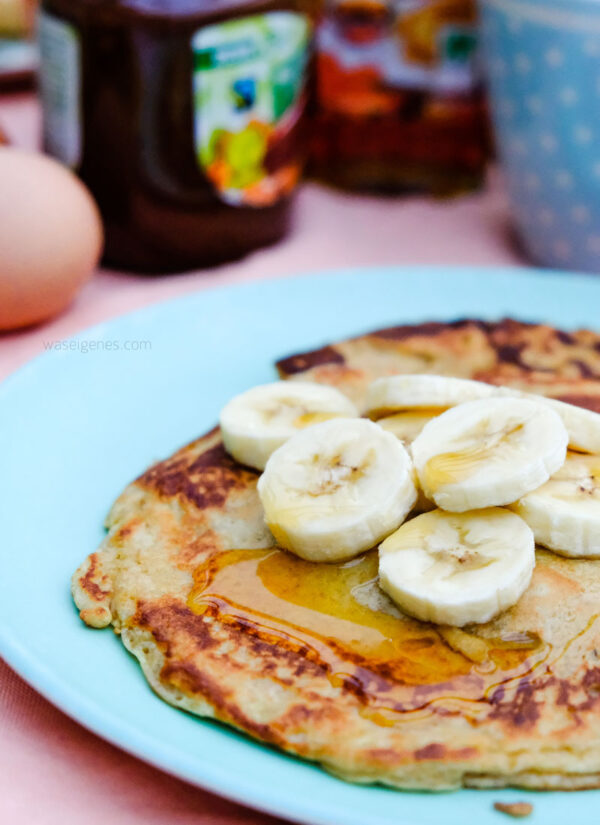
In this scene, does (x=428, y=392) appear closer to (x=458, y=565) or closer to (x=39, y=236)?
(x=458, y=565)

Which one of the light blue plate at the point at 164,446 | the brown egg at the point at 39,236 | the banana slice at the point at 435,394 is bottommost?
the light blue plate at the point at 164,446

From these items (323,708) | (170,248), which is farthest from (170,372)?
(323,708)

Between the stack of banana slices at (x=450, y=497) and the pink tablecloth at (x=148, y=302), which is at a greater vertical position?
the stack of banana slices at (x=450, y=497)

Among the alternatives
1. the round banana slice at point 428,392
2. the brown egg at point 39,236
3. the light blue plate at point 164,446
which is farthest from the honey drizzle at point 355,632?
the brown egg at point 39,236

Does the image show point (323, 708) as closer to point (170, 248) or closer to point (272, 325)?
point (272, 325)

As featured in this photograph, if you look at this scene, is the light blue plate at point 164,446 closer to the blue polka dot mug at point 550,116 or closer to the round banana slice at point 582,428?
the blue polka dot mug at point 550,116

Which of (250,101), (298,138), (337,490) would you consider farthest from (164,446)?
(298,138)
